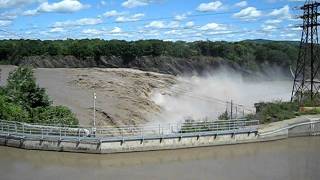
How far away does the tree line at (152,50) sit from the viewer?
11081cm

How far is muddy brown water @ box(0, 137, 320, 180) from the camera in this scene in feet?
93.2

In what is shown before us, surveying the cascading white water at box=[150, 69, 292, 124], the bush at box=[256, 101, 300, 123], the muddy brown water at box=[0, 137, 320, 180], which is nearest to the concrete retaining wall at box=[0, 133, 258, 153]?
the muddy brown water at box=[0, 137, 320, 180]

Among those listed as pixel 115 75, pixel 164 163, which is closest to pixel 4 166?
pixel 164 163

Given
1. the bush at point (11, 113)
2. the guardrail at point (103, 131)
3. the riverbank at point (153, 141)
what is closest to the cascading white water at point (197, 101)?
the guardrail at point (103, 131)

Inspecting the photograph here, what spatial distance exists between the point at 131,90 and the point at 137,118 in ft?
41.5

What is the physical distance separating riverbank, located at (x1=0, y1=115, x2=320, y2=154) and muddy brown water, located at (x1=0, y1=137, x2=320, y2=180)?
0.49m

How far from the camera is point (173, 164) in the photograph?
31422mm

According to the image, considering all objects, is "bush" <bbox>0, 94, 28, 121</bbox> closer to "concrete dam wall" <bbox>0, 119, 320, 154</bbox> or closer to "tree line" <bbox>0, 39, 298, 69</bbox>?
"concrete dam wall" <bbox>0, 119, 320, 154</bbox>

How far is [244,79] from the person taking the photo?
104 metres

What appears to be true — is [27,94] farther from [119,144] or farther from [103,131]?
[119,144]

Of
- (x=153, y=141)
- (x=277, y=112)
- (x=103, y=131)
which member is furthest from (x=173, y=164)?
(x=277, y=112)

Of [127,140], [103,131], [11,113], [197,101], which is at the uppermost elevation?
[11,113]

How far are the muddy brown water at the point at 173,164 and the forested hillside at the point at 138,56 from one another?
234ft

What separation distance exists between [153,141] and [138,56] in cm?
7749
